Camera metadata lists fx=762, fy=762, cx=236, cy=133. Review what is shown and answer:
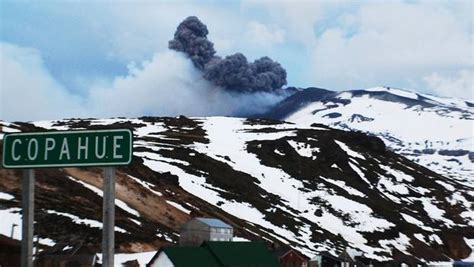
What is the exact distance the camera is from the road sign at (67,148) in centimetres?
1086

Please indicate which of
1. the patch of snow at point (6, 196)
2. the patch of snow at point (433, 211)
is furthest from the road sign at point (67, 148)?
the patch of snow at point (433, 211)

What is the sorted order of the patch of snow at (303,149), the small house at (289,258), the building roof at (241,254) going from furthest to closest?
1. the patch of snow at (303,149)
2. the small house at (289,258)
3. the building roof at (241,254)

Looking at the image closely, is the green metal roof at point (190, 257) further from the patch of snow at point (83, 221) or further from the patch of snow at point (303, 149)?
the patch of snow at point (303, 149)

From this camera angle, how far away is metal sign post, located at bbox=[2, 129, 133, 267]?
1079 centimetres

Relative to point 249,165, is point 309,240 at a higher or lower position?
lower

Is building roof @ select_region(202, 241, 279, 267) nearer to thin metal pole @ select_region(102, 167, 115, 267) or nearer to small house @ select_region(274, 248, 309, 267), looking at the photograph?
small house @ select_region(274, 248, 309, 267)

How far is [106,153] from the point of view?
10.9m

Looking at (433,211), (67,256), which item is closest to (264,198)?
(433,211)

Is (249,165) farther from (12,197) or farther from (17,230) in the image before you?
(17,230)

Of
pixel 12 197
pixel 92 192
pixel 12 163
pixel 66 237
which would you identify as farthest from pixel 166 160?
pixel 12 163

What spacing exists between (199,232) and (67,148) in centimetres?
7666

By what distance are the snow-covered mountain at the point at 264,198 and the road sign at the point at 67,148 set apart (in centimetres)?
5864

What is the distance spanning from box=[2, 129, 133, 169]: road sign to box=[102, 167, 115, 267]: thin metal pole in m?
0.21

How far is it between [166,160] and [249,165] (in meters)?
26.7
